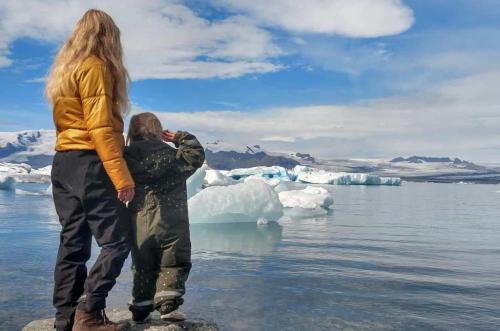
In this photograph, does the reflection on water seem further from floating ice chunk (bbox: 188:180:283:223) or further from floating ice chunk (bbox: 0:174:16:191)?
floating ice chunk (bbox: 0:174:16:191)

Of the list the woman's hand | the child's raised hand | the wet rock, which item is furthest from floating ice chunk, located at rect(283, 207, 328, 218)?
the woman's hand

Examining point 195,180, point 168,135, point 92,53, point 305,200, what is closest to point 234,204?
point 195,180

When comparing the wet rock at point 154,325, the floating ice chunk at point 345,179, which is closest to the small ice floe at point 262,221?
the wet rock at point 154,325

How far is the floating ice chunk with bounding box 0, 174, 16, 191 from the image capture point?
3300 centimetres

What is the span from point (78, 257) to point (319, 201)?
14.5 meters

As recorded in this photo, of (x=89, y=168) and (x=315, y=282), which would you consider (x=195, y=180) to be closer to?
(x=315, y=282)

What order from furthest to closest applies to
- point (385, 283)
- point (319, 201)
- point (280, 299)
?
point (319, 201), point (385, 283), point (280, 299)

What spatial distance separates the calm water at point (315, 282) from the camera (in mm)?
3873

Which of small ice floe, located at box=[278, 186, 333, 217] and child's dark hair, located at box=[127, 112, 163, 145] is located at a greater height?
child's dark hair, located at box=[127, 112, 163, 145]

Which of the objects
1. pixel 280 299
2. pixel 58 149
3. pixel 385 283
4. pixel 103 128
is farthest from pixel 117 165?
pixel 385 283

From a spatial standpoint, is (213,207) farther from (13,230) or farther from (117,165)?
(117,165)

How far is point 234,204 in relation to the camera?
12016 mm

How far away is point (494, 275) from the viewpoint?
6.10 metres

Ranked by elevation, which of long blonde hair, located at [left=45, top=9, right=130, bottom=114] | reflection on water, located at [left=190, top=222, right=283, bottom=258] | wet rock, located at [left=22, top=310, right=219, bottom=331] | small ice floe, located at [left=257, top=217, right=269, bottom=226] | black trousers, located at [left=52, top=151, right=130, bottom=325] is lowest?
reflection on water, located at [left=190, top=222, right=283, bottom=258]
